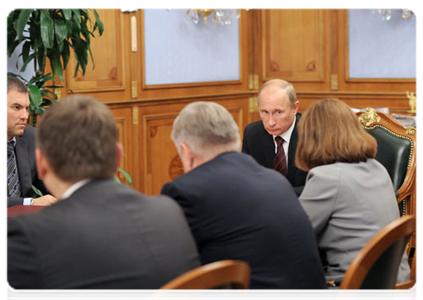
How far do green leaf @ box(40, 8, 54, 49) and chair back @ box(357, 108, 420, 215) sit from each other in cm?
197

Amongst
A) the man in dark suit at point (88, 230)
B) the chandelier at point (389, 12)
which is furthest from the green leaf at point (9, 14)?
the chandelier at point (389, 12)

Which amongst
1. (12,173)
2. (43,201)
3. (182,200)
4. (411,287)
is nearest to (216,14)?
(12,173)

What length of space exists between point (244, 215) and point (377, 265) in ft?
1.25

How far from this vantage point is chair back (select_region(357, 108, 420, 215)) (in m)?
3.35

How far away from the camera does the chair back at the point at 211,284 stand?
1278 millimetres

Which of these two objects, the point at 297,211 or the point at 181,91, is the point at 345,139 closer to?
the point at 297,211

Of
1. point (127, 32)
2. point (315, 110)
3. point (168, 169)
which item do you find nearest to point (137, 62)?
point (127, 32)

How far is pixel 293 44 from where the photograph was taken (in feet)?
21.9

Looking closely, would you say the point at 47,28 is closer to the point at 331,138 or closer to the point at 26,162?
the point at 26,162

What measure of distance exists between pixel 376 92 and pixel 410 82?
345mm

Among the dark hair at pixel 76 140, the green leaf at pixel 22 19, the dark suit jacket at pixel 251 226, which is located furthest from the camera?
the green leaf at pixel 22 19

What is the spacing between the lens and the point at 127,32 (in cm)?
572

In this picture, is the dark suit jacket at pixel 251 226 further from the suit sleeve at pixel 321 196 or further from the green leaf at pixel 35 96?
the green leaf at pixel 35 96

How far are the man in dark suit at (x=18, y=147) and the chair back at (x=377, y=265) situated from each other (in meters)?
1.86
